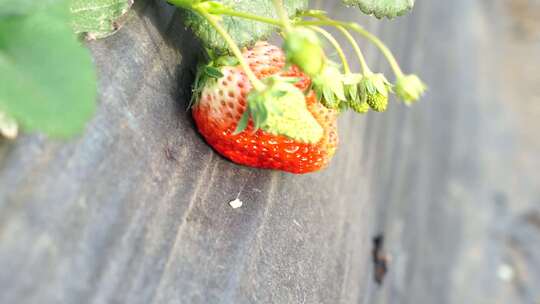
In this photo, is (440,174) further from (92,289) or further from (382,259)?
(92,289)

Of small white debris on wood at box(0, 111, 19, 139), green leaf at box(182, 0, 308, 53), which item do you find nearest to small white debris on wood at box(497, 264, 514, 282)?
green leaf at box(182, 0, 308, 53)

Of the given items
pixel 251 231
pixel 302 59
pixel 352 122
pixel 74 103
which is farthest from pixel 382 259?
pixel 74 103

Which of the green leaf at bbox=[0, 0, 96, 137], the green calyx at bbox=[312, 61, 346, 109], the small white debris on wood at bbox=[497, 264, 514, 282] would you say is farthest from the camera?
the small white debris on wood at bbox=[497, 264, 514, 282]

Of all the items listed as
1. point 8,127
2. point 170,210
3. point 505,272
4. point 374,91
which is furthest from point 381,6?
point 505,272

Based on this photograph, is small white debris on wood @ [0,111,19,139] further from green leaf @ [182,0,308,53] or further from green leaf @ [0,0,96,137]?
green leaf @ [182,0,308,53]

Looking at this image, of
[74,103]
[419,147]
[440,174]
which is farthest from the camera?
[440,174]

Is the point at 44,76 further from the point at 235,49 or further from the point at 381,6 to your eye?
the point at 381,6
